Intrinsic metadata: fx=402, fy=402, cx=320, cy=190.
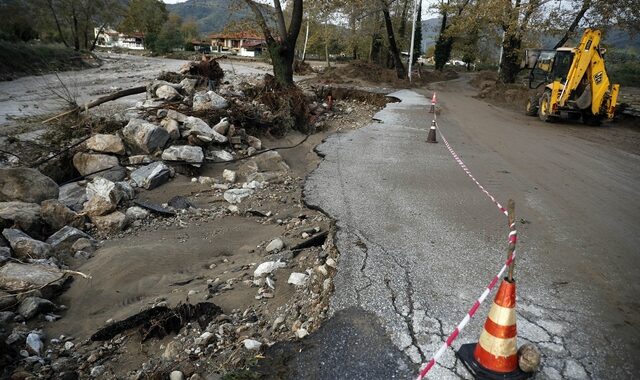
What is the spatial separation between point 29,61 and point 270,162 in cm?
2705

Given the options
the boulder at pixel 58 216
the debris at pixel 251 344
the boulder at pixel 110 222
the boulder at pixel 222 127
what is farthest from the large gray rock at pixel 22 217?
the boulder at pixel 222 127

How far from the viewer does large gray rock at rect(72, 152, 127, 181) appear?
7.29 m

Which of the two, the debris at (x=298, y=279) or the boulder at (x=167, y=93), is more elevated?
the boulder at (x=167, y=93)

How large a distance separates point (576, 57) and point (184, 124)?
37.6ft

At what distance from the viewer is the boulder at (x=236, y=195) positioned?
21.7 feet

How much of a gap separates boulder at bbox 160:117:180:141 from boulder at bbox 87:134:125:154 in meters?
0.94

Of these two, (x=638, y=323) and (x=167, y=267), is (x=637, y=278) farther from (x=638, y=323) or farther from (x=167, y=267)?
(x=167, y=267)

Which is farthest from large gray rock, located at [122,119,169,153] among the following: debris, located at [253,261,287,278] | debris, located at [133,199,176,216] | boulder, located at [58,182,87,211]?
debris, located at [253,261,287,278]

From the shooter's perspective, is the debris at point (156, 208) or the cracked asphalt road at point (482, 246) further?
the debris at point (156, 208)

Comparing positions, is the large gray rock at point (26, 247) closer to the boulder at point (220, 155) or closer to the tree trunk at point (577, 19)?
the boulder at point (220, 155)

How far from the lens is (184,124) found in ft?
28.7

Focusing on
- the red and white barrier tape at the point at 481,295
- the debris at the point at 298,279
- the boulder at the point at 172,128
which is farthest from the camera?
the boulder at the point at 172,128

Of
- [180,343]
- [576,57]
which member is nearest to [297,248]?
[180,343]

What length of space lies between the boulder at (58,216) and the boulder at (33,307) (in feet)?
6.37
